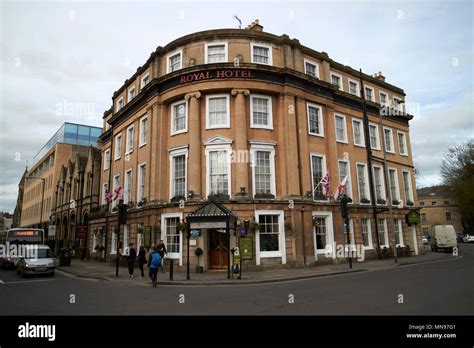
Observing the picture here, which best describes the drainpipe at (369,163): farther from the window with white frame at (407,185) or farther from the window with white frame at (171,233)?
the window with white frame at (171,233)

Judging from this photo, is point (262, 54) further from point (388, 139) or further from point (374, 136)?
point (388, 139)

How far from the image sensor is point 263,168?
21141 millimetres

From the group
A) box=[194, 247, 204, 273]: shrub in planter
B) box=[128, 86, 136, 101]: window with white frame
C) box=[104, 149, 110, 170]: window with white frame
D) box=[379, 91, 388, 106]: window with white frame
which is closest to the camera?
box=[194, 247, 204, 273]: shrub in planter

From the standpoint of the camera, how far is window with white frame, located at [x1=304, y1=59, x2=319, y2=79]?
2441cm

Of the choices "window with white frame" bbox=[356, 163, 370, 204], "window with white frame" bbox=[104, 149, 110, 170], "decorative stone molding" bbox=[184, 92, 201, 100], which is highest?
"decorative stone molding" bbox=[184, 92, 201, 100]

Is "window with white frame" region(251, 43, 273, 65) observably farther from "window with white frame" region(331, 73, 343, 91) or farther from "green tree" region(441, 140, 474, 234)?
"green tree" region(441, 140, 474, 234)

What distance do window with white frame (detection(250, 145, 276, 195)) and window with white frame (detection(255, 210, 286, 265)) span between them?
148cm

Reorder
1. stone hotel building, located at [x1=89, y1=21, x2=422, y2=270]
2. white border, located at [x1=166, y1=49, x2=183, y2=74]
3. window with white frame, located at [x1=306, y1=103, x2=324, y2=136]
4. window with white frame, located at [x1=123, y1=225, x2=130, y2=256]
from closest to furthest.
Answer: stone hotel building, located at [x1=89, y1=21, x2=422, y2=270] → white border, located at [x1=166, y1=49, x2=183, y2=74] → window with white frame, located at [x1=306, y1=103, x2=324, y2=136] → window with white frame, located at [x1=123, y1=225, x2=130, y2=256]

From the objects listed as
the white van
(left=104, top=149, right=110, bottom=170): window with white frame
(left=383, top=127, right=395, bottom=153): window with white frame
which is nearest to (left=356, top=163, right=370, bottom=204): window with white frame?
(left=383, top=127, right=395, bottom=153): window with white frame

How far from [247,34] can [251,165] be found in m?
8.89

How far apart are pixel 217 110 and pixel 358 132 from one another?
13007 millimetres

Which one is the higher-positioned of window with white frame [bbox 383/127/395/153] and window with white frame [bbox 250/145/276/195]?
window with white frame [bbox 383/127/395/153]

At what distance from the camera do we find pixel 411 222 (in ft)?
93.2
